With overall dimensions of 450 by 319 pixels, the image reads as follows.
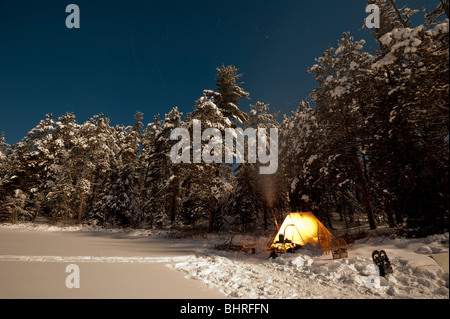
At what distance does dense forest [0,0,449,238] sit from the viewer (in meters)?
8.96

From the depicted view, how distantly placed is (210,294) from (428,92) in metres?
10.3

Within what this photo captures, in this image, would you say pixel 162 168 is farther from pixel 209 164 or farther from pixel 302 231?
pixel 302 231

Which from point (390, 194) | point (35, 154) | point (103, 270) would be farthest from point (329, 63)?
point (35, 154)

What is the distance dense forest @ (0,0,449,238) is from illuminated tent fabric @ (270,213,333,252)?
3451 millimetres

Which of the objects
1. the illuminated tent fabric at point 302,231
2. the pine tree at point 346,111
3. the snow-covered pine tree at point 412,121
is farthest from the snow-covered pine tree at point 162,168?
the snow-covered pine tree at point 412,121

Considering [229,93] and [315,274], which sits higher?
[229,93]

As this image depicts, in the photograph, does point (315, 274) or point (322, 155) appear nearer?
point (315, 274)

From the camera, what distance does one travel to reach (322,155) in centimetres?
1410

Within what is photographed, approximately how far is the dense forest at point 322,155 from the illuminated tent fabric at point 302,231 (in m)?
3.45

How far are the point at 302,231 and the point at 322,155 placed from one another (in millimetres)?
5502

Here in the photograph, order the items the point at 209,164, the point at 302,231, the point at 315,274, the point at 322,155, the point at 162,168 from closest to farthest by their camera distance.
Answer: the point at 315,274
the point at 302,231
the point at 322,155
the point at 209,164
the point at 162,168

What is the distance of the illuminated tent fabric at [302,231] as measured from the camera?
36.4 feet

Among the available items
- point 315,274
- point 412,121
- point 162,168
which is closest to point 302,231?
point 315,274

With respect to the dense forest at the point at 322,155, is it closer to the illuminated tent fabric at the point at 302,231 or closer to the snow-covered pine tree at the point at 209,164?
the snow-covered pine tree at the point at 209,164
